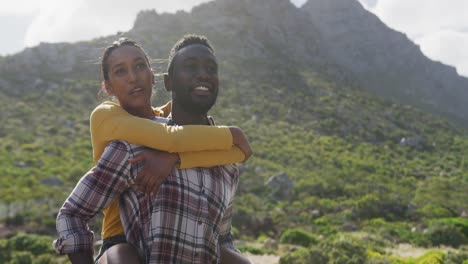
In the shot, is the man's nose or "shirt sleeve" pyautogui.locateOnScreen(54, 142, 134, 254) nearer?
"shirt sleeve" pyautogui.locateOnScreen(54, 142, 134, 254)

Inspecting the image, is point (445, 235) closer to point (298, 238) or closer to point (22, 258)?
point (298, 238)

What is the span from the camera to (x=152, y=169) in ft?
6.33

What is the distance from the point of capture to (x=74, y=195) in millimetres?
1905

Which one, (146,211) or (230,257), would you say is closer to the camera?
(146,211)

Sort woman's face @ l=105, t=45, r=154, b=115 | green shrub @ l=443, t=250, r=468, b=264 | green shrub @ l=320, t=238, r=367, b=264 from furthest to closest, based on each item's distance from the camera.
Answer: green shrub @ l=320, t=238, r=367, b=264
green shrub @ l=443, t=250, r=468, b=264
woman's face @ l=105, t=45, r=154, b=115

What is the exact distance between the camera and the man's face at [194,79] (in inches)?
89.2

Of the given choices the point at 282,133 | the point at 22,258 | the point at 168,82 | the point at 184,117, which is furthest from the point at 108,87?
the point at 282,133

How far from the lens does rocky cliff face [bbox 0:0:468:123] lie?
40625 millimetres

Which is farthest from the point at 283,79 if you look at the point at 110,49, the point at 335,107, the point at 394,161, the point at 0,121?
the point at 110,49

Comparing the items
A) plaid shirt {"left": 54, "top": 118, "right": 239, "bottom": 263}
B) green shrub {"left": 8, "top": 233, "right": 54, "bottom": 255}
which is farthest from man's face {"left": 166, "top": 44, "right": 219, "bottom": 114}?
green shrub {"left": 8, "top": 233, "right": 54, "bottom": 255}

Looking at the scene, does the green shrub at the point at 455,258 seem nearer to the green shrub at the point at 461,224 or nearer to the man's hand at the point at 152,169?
the green shrub at the point at 461,224

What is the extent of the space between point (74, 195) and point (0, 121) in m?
30.4

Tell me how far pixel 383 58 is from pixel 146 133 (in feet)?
251

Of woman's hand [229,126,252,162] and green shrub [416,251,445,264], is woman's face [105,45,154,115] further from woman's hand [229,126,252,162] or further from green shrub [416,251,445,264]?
green shrub [416,251,445,264]
